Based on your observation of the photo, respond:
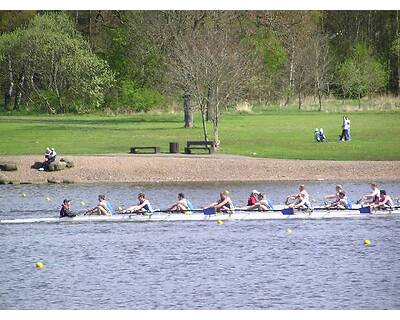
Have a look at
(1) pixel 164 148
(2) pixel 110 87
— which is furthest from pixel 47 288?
(2) pixel 110 87

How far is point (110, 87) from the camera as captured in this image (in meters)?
53.4

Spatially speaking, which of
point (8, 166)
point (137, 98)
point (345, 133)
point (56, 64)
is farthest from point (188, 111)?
point (8, 166)

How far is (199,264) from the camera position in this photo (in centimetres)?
2595

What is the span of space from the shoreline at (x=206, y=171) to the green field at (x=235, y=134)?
4.14 feet

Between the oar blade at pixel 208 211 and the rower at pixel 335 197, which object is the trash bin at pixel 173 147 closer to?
the rower at pixel 335 197

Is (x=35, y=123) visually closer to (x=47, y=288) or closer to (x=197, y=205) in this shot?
(x=197, y=205)

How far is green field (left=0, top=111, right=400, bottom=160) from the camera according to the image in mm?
42531

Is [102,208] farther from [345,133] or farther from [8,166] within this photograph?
[345,133]

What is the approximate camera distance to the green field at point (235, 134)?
140 ft

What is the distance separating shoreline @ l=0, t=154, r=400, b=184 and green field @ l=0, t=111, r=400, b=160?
126 cm

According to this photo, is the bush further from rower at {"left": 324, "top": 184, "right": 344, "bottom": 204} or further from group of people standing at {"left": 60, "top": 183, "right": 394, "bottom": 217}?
group of people standing at {"left": 60, "top": 183, "right": 394, "bottom": 217}

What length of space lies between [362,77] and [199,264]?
2917cm
